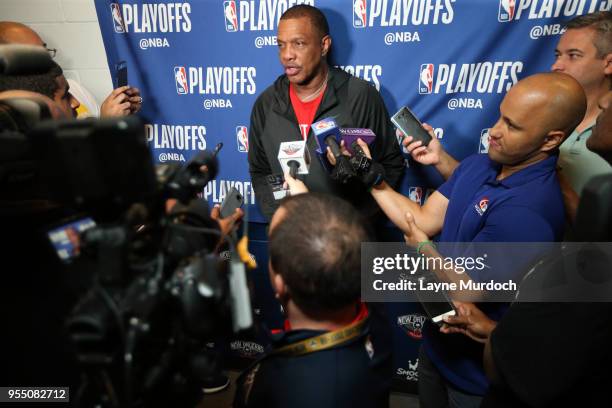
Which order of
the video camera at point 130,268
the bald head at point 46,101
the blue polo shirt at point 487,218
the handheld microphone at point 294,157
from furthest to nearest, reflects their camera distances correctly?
1. the handheld microphone at point 294,157
2. the blue polo shirt at point 487,218
3. the bald head at point 46,101
4. the video camera at point 130,268

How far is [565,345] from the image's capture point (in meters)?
0.79

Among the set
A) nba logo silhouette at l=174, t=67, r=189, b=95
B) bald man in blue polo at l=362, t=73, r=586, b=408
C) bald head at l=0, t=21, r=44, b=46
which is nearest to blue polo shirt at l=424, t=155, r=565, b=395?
bald man in blue polo at l=362, t=73, r=586, b=408

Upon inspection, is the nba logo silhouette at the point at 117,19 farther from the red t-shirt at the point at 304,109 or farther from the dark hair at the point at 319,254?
the dark hair at the point at 319,254

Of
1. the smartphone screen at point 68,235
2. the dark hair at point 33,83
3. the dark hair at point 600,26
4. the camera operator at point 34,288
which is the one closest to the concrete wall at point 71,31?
the dark hair at point 33,83

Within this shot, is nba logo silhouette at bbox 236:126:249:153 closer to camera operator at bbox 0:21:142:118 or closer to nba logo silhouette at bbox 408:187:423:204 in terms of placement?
camera operator at bbox 0:21:142:118

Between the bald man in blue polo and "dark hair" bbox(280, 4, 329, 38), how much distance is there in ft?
3.09

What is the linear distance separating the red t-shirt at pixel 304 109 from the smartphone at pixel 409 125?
438 mm

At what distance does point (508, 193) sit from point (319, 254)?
27.5 inches

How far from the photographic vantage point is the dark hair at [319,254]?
0.84 m

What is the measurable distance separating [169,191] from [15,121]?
394 millimetres

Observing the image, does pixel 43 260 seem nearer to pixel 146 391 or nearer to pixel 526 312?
pixel 146 391

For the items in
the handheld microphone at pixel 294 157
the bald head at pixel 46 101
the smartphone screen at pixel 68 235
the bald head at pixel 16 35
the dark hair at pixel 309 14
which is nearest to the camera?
the smartphone screen at pixel 68 235

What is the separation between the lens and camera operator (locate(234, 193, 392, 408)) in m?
0.83

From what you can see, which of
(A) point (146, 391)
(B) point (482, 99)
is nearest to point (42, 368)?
(A) point (146, 391)
